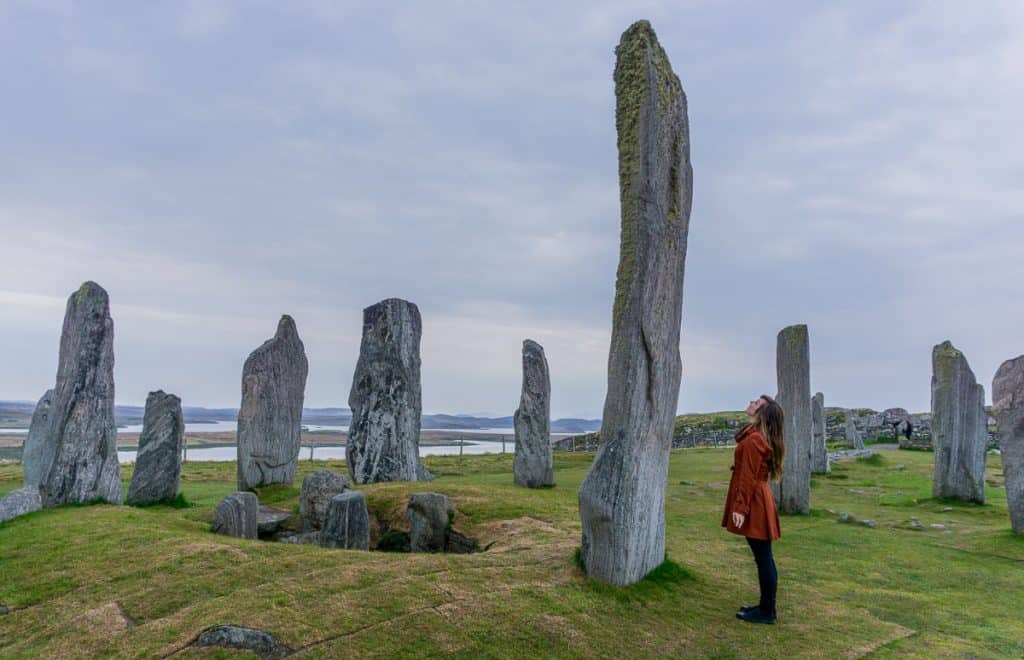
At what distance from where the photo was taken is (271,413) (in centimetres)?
1581

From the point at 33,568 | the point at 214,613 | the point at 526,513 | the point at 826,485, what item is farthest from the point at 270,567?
the point at 826,485

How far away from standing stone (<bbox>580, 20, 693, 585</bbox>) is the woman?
1044 mm

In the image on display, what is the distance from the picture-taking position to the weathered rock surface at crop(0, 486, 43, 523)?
11.0 meters

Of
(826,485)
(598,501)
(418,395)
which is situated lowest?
(826,485)

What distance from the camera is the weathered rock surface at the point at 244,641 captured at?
5.46 m

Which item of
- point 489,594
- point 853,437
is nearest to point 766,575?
point 489,594

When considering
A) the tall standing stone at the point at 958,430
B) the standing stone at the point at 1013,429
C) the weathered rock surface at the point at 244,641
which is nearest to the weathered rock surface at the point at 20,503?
the weathered rock surface at the point at 244,641

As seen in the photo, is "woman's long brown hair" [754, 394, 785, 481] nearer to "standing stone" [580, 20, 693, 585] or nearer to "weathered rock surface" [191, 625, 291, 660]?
"standing stone" [580, 20, 693, 585]

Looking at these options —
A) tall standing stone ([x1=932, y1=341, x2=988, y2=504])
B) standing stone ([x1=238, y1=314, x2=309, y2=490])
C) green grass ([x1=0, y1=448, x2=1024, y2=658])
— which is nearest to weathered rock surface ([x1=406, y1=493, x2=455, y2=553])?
green grass ([x1=0, y1=448, x2=1024, y2=658])

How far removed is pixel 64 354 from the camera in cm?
1315

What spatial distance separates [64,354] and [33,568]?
21.0 feet

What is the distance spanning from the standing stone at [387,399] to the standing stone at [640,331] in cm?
986

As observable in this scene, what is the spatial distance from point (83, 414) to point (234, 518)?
505 centimetres

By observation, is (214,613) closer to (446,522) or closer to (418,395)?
(446,522)
